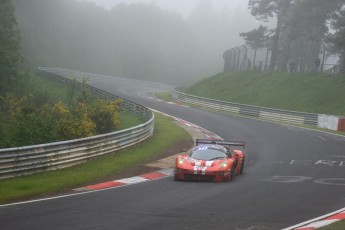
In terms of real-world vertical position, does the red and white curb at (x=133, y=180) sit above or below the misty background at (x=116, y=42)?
below

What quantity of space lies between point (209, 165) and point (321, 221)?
7.66 metres

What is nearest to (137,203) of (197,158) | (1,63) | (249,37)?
(197,158)

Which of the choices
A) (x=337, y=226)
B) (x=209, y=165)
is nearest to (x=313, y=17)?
(x=209, y=165)

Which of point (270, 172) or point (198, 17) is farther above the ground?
point (198, 17)

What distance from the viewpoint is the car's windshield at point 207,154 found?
67.7 feet

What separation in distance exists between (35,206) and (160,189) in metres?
4.46

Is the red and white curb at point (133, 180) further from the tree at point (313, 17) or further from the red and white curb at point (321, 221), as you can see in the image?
the tree at point (313, 17)

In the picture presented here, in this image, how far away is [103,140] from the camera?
2330cm

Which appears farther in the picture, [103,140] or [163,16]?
[163,16]

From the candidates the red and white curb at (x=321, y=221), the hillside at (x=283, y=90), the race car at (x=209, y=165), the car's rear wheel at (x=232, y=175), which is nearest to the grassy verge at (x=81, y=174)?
the race car at (x=209, y=165)

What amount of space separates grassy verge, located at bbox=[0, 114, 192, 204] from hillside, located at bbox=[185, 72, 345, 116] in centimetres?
2342

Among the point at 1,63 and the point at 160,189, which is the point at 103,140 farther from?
the point at 1,63

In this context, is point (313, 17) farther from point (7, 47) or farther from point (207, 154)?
point (207, 154)

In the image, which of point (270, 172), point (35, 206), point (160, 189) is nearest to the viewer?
point (35, 206)
